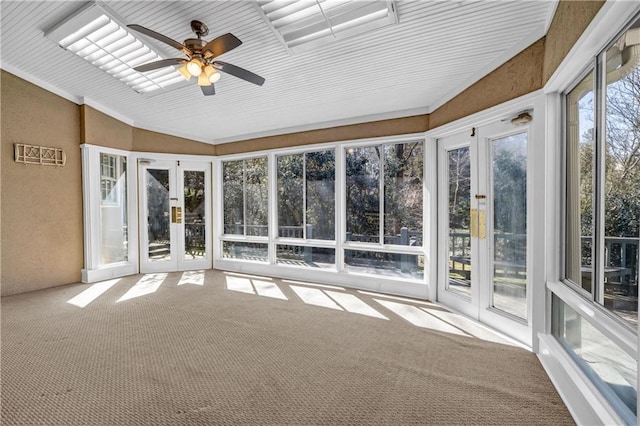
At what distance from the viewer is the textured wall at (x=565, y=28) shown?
69.0 inches

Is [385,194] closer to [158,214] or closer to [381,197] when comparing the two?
[381,197]

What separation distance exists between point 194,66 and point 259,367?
2.56 meters

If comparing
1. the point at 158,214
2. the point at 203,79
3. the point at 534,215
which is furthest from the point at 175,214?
the point at 534,215

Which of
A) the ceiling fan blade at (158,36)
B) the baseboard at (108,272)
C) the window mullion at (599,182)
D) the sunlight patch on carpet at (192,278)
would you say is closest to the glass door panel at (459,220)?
the window mullion at (599,182)

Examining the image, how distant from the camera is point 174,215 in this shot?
5.92 meters

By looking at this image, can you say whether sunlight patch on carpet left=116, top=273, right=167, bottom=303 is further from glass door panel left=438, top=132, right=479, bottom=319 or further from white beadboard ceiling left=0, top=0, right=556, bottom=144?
glass door panel left=438, top=132, right=479, bottom=319

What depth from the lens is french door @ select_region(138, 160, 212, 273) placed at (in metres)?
5.73

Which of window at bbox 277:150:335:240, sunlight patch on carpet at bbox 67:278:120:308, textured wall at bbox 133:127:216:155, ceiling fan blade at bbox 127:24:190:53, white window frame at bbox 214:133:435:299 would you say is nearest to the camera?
ceiling fan blade at bbox 127:24:190:53

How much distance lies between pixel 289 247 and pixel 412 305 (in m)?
2.45

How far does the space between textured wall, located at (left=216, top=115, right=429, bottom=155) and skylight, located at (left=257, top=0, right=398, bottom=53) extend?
193 centimetres

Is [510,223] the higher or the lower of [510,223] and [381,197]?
the lower

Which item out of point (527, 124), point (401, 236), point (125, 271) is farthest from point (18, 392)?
point (527, 124)

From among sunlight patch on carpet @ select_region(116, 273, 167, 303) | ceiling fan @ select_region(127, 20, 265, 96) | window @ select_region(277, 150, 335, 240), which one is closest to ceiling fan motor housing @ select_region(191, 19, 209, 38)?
ceiling fan @ select_region(127, 20, 265, 96)

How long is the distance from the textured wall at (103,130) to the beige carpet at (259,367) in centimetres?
266
